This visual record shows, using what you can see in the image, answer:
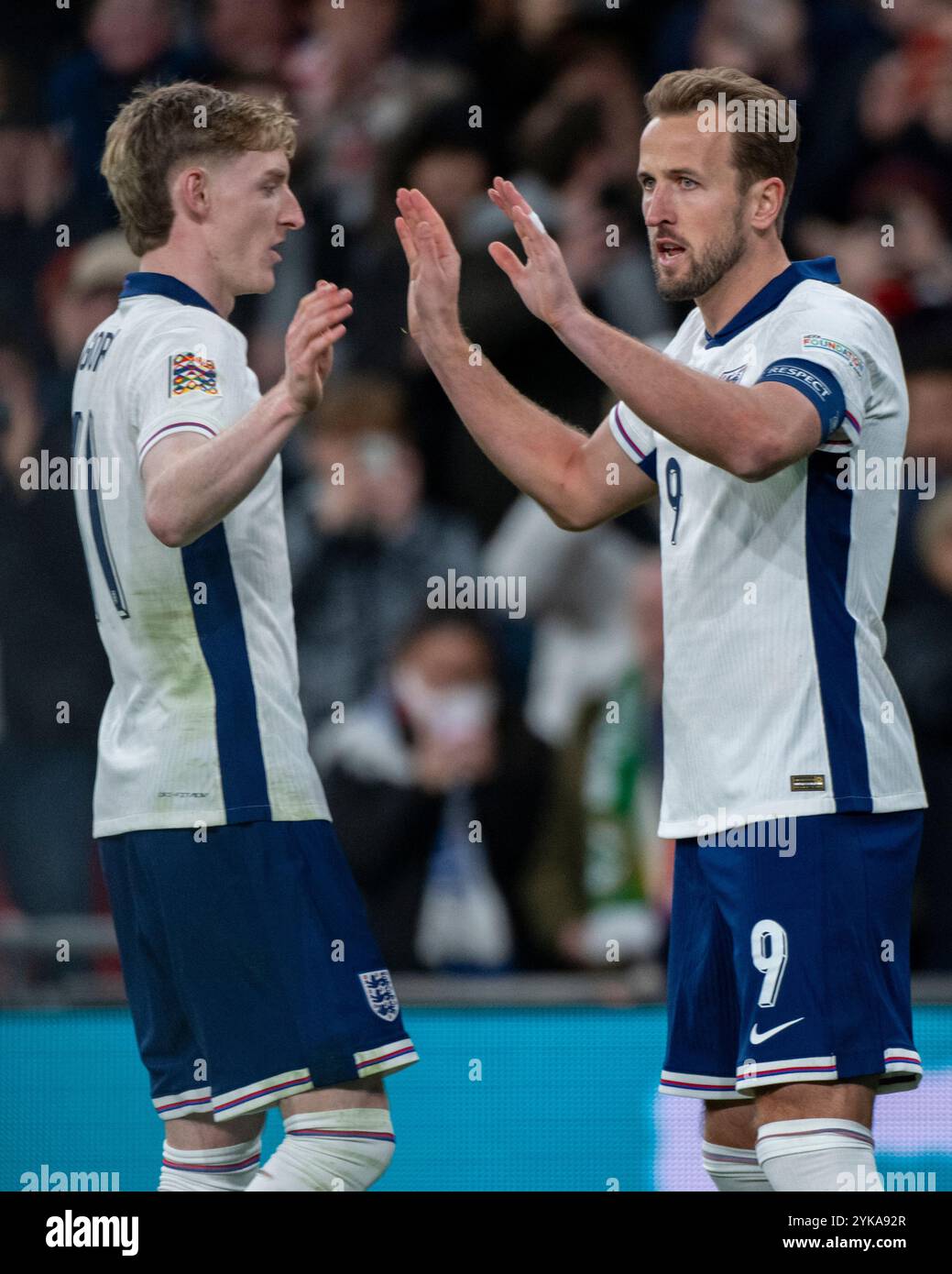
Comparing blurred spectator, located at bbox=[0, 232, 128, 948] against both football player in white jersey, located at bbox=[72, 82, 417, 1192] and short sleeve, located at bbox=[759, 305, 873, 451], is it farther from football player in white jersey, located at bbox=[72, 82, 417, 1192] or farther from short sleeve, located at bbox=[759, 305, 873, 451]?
short sleeve, located at bbox=[759, 305, 873, 451]

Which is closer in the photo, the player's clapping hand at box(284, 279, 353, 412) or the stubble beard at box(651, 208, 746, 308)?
the player's clapping hand at box(284, 279, 353, 412)

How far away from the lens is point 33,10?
704cm

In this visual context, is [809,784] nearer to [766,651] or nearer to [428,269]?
[766,651]

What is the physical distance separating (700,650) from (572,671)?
2717 millimetres

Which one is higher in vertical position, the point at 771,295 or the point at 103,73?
the point at 103,73

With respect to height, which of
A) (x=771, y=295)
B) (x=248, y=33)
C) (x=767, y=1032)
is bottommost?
(x=767, y=1032)

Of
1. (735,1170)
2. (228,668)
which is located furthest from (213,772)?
(735,1170)

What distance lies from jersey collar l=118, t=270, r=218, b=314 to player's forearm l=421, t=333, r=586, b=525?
41 centimetres

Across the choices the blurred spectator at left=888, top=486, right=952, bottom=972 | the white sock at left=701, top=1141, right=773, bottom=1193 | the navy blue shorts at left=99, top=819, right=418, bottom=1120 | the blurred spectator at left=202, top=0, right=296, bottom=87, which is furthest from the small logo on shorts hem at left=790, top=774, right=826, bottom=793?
the blurred spectator at left=202, top=0, right=296, bottom=87

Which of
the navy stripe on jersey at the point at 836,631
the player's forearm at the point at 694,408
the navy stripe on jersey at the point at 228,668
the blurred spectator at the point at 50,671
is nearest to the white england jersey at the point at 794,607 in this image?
the navy stripe on jersey at the point at 836,631

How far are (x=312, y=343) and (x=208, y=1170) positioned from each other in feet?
4.44

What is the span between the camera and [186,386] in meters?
A: 3.02

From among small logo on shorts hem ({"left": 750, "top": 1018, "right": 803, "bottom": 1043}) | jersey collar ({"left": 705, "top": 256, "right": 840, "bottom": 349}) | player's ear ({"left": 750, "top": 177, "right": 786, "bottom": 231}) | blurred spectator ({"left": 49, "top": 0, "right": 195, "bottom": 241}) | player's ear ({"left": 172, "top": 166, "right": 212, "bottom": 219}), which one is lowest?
small logo on shorts hem ({"left": 750, "top": 1018, "right": 803, "bottom": 1043})

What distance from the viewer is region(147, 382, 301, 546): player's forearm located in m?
2.85
